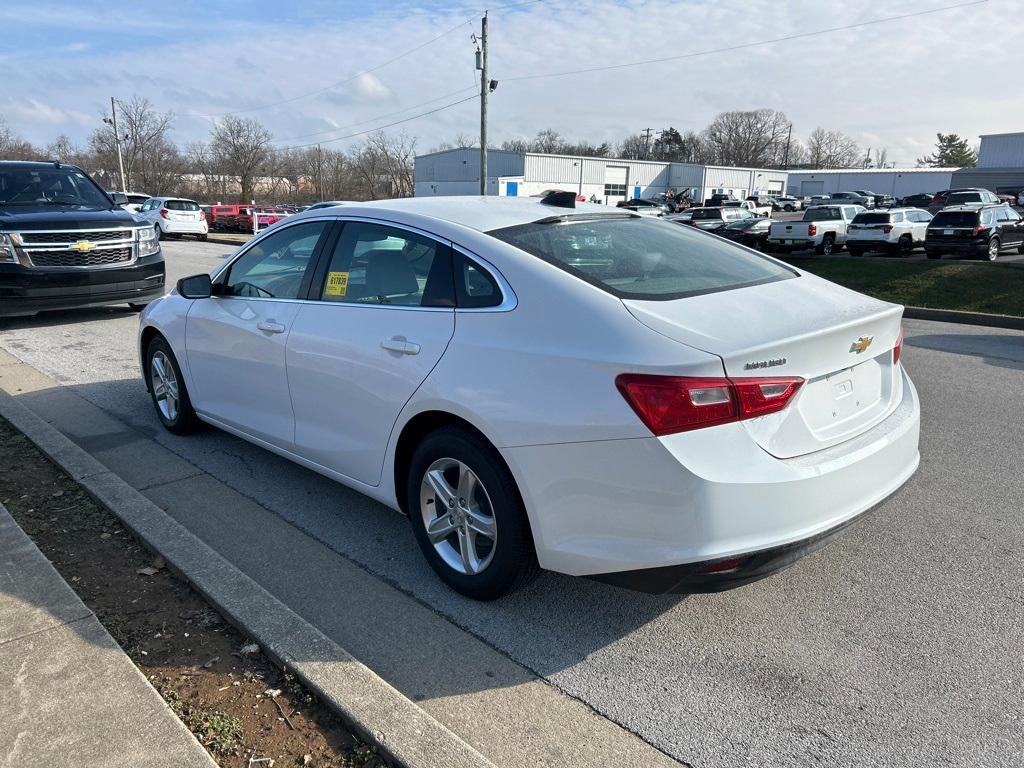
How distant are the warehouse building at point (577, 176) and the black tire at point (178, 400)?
5265cm

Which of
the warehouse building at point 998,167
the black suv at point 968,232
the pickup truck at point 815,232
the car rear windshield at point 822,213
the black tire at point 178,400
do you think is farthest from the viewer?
the warehouse building at point 998,167

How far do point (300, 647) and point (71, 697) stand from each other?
754mm

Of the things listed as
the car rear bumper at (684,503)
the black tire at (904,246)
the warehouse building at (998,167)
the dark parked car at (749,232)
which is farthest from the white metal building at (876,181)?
the car rear bumper at (684,503)

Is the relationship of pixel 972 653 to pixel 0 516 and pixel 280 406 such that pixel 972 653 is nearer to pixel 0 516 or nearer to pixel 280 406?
pixel 280 406

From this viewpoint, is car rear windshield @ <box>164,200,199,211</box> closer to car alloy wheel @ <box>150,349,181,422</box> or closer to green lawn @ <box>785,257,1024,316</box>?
green lawn @ <box>785,257,1024,316</box>

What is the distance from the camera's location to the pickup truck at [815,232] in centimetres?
2450

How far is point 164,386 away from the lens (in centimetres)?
563

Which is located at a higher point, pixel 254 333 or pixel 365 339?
pixel 365 339

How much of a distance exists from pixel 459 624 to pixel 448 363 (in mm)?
1091

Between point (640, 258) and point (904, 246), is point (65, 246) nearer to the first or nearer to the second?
point (640, 258)

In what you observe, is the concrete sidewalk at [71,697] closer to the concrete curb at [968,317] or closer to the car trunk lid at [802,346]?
the car trunk lid at [802,346]

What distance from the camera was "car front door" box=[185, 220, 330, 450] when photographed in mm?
4172

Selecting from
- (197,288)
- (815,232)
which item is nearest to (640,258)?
(197,288)

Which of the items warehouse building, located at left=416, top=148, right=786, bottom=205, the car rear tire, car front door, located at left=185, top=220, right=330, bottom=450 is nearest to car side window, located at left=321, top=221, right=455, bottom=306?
car front door, located at left=185, top=220, right=330, bottom=450
